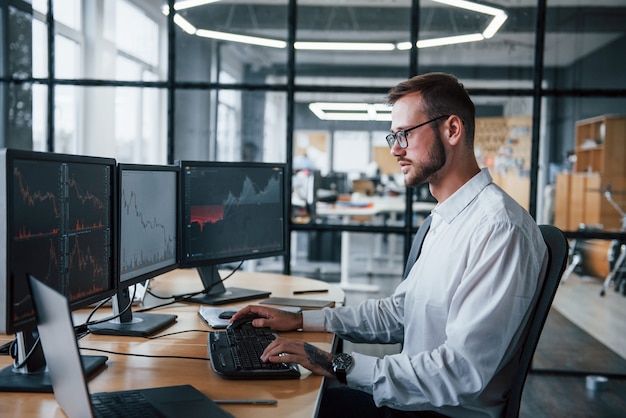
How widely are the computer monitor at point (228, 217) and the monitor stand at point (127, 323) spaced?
31 centimetres

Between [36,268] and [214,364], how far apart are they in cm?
47

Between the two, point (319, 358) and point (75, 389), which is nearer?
point (75, 389)

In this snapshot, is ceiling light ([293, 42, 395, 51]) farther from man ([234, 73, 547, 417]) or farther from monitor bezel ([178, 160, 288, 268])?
man ([234, 73, 547, 417])

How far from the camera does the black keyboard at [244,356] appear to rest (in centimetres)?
147

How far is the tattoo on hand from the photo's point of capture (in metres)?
1.51

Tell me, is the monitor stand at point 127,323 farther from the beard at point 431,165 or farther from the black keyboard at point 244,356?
the beard at point 431,165

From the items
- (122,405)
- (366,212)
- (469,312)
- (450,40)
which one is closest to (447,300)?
(469,312)

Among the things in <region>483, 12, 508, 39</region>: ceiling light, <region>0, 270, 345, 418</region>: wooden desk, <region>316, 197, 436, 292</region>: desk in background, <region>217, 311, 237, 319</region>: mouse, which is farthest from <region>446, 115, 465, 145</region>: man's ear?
<region>483, 12, 508, 39</region>: ceiling light

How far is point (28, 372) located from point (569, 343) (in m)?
3.39

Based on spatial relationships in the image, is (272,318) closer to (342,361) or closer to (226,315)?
(226,315)

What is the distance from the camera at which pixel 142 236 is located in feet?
6.34

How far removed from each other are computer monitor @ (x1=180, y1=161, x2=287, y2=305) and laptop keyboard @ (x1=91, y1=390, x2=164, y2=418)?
98cm

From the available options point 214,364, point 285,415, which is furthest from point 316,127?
point 285,415

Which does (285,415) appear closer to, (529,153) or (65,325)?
(65,325)
